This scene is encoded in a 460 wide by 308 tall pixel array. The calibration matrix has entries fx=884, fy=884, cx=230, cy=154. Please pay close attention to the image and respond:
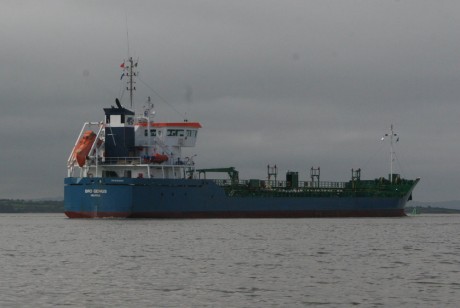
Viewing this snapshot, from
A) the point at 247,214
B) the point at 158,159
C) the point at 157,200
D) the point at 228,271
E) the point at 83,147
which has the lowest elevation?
the point at 228,271

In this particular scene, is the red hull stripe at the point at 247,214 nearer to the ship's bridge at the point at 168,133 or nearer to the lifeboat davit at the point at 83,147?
the lifeboat davit at the point at 83,147

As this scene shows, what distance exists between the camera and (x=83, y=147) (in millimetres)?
87875

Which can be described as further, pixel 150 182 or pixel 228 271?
pixel 150 182

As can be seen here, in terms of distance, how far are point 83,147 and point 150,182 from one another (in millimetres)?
8380

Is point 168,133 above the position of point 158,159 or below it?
above

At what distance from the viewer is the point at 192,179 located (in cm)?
8844

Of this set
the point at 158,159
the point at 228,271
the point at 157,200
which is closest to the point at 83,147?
the point at 158,159

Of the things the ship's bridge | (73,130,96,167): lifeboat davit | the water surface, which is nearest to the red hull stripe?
(73,130,96,167): lifeboat davit

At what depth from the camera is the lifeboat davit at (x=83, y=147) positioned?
286ft

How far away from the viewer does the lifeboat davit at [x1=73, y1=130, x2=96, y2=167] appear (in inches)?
3428

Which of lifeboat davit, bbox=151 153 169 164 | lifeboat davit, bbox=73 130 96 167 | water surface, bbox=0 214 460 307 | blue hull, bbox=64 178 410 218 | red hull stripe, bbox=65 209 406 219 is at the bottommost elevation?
water surface, bbox=0 214 460 307

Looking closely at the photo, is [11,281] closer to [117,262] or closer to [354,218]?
[117,262]

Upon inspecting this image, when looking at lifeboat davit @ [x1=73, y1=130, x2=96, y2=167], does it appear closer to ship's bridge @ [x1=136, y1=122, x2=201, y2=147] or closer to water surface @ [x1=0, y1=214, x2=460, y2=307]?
ship's bridge @ [x1=136, y1=122, x2=201, y2=147]

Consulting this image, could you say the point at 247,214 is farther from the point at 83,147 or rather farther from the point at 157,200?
the point at 83,147
